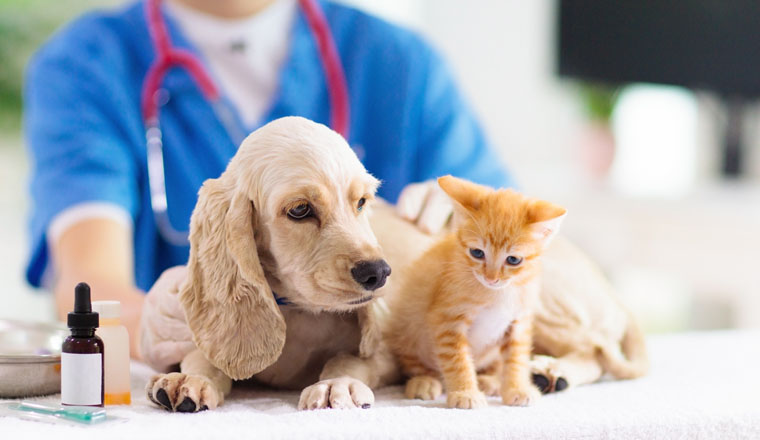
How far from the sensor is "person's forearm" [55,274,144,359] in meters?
1.10

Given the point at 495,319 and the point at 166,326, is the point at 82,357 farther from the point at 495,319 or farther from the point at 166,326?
the point at 495,319

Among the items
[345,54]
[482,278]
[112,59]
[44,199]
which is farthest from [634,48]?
[482,278]

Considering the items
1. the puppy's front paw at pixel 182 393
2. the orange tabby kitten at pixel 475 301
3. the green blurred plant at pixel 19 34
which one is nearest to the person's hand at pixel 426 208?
the orange tabby kitten at pixel 475 301

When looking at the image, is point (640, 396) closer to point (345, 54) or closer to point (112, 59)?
point (345, 54)

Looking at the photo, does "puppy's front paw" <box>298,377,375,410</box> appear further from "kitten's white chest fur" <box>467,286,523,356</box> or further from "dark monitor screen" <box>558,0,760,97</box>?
"dark monitor screen" <box>558,0,760,97</box>

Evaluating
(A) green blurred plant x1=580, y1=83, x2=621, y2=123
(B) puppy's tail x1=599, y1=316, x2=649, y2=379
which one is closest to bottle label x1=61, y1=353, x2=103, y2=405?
(B) puppy's tail x1=599, y1=316, x2=649, y2=379

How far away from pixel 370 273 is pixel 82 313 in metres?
0.27

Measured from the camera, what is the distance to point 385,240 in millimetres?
947

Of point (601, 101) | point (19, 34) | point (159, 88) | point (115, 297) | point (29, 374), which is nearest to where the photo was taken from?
point (29, 374)

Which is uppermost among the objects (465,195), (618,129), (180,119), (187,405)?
(618,129)

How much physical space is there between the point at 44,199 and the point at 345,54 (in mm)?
665

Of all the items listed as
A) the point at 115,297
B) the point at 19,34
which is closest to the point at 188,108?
the point at 115,297

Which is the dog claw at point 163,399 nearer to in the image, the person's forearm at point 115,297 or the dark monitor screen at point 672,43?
the person's forearm at point 115,297

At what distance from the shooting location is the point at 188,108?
5.23 ft
